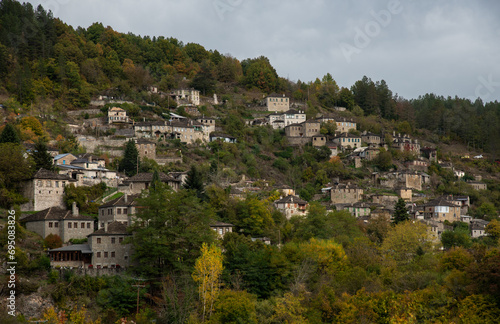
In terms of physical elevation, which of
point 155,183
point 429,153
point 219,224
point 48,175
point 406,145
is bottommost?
point 219,224

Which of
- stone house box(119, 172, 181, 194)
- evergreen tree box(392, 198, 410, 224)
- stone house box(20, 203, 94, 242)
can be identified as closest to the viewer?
stone house box(20, 203, 94, 242)

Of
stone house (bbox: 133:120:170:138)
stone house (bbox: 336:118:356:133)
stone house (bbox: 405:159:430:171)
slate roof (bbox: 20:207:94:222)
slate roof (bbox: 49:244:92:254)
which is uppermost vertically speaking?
stone house (bbox: 336:118:356:133)

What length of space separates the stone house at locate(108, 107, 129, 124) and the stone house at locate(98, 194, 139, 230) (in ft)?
120

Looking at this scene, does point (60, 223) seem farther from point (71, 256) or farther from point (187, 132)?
Result: point (187, 132)

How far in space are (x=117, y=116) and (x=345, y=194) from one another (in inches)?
1353

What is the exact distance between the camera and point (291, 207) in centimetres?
6800

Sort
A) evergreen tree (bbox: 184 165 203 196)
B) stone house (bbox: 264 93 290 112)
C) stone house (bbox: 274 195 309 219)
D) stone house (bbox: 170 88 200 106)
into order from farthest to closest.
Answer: stone house (bbox: 264 93 290 112)
stone house (bbox: 170 88 200 106)
stone house (bbox: 274 195 309 219)
evergreen tree (bbox: 184 165 203 196)

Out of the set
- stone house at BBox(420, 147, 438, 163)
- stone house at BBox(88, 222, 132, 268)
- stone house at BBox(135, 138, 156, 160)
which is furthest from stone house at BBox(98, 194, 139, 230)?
stone house at BBox(420, 147, 438, 163)

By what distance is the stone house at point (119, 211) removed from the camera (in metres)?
52.4

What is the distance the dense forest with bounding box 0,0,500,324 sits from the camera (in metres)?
42.7

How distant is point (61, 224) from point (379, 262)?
27.0 m

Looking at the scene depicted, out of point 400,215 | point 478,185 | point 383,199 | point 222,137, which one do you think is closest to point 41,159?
point 222,137

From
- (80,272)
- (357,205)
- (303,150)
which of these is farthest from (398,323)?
(303,150)

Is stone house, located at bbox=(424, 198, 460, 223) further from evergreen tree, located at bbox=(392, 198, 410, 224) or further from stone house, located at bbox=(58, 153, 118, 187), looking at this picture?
stone house, located at bbox=(58, 153, 118, 187)
